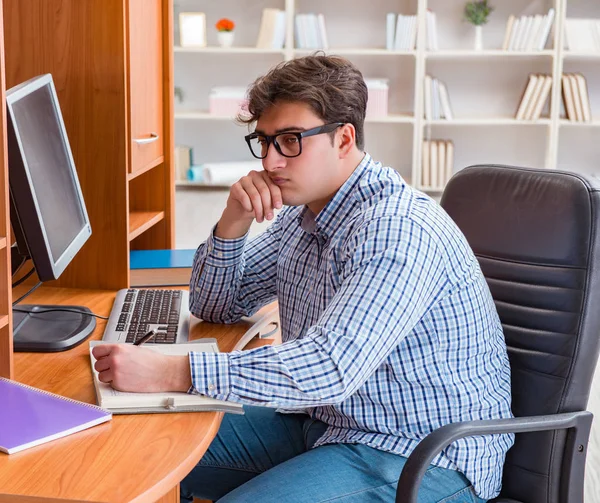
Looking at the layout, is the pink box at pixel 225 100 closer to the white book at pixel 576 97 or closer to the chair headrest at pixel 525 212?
the white book at pixel 576 97

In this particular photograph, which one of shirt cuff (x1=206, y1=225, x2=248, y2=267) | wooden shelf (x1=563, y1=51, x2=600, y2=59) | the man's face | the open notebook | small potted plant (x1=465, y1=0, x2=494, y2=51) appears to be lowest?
the open notebook

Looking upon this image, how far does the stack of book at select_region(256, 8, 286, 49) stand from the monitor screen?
3665 mm

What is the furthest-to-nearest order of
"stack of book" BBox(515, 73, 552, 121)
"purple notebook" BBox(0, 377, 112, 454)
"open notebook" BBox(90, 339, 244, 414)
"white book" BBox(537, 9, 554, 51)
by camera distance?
"stack of book" BBox(515, 73, 552, 121) < "white book" BBox(537, 9, 554, 51) < "open notebook" BBox(90, 339, 244, 414) < "purple notebook" BBox(0, 377, 112, 454)

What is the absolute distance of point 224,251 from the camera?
1.78m

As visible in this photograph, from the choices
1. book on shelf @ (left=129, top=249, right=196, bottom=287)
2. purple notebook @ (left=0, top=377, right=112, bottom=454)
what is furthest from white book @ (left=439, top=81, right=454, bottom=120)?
purple notebook @ (left=0, top=377, right=112, bottom=454)

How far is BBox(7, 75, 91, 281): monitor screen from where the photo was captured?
149 cm

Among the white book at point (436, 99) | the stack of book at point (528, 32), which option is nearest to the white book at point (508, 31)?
the stack of book at point (528, 32)

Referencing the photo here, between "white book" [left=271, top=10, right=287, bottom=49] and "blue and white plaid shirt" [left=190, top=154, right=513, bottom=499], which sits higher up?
"white book" [left=271, top=10, right=287, bottom=49]

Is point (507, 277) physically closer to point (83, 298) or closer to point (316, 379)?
point (316, 379)

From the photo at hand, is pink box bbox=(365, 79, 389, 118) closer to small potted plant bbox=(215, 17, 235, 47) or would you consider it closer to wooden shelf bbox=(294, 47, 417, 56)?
wooden shelf bbox=(294, 47, 417, 56)

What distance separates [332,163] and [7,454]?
75 cm

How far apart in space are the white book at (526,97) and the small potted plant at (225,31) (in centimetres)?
188

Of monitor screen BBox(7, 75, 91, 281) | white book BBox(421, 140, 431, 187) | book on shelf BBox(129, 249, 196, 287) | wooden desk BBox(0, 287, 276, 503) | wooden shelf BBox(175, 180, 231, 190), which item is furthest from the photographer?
wooden shelf BBox(175, 180, 231, 190)

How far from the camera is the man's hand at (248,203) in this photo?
163 centimetres
